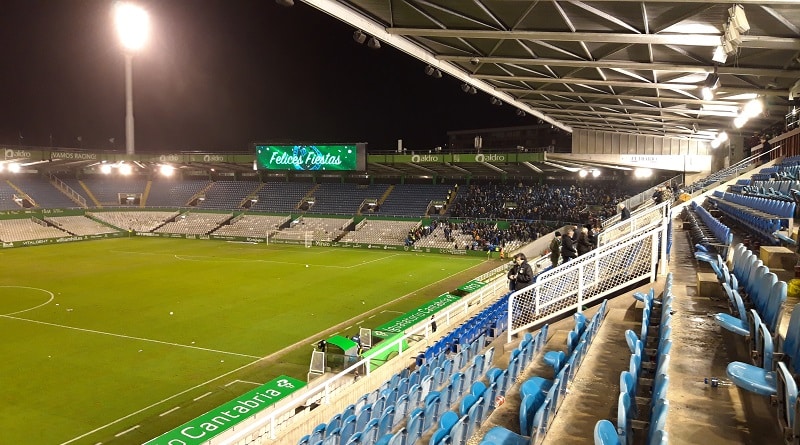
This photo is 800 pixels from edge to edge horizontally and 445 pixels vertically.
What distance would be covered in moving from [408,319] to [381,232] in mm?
27278

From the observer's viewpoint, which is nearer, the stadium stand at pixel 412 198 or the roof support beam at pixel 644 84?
the roof support beam at pixel 644 84

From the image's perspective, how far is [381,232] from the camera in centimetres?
4244

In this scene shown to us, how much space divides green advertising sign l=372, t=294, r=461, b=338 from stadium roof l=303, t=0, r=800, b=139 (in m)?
6.91

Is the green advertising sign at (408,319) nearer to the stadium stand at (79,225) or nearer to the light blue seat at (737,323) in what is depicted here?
the light blue seat at (737,323)

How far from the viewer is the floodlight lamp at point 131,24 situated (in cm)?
4494

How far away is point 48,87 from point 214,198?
1690 cm

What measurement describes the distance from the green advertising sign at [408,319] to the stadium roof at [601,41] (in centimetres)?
691

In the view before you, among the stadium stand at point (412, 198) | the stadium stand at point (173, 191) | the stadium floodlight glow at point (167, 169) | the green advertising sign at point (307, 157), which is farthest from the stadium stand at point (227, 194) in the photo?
the stadium stand at point (412, 198)

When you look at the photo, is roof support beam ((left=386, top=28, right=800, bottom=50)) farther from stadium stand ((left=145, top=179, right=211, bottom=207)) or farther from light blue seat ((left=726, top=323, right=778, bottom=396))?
stadium stand ((left=145, top=179, right=211, bottom=207))

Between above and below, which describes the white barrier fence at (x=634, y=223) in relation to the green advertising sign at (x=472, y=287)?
above

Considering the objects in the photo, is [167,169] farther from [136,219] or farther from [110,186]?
[110,186]

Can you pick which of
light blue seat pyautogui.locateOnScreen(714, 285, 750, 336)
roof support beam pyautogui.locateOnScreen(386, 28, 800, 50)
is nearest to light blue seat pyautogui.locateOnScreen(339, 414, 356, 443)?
light blue seat pyautogui.locateOnScreen(714, 285, 750, 336)

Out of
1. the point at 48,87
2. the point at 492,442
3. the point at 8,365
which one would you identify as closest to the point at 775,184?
the point at 492,442

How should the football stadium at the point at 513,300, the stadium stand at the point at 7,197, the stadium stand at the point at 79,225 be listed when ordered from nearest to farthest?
1. the football stadium at the point at 513,300
2. the stadium stand at the point at 7,197
3. the stadium stand at the point at 79,225
